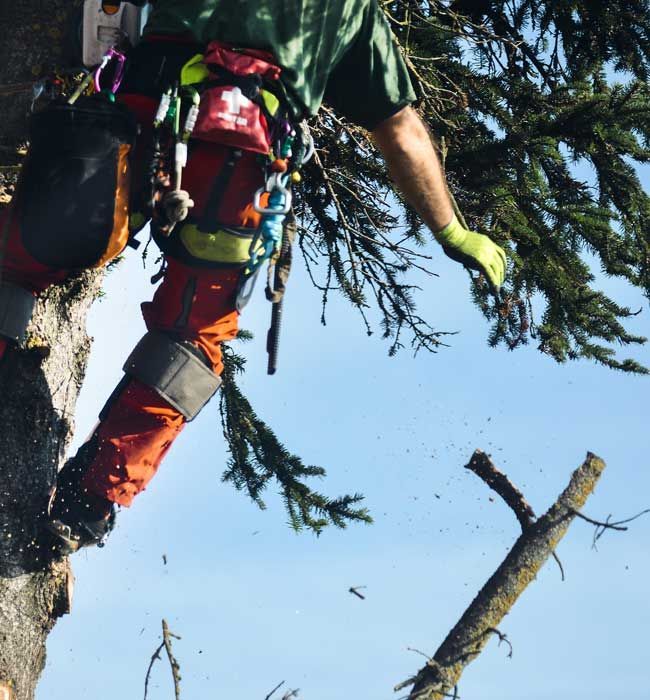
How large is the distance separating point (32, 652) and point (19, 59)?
215 centimetres

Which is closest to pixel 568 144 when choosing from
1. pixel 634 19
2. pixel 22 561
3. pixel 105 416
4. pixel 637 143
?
pixel 637 143

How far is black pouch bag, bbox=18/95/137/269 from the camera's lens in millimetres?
2971

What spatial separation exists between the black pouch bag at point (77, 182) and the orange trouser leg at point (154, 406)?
0.35 m

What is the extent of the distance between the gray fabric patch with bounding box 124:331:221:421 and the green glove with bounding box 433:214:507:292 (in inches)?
38.0

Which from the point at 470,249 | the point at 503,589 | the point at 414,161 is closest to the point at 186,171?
the point at 414,161

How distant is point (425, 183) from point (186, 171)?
2.81 ft

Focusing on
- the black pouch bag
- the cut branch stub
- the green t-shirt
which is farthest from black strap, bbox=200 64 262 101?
the cut branch stub

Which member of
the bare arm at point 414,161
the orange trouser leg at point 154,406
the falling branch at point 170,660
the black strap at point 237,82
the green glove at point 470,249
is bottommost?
the falling branch at point 170,660

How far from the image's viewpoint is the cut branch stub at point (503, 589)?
3477mm

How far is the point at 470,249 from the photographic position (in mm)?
3662

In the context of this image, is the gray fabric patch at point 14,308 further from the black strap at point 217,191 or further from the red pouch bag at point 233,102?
the red pouch bag at point 233,102

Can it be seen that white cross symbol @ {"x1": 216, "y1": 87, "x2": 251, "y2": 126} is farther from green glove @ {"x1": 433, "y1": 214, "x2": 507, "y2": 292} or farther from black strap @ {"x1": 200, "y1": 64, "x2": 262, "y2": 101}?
green glove @ {"x1": 433, "y1": 214, "x2": 507, "y2": 292}

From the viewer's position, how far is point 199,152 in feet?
10.0

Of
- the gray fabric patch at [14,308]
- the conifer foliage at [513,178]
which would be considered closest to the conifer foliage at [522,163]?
the conifer foliage at [513,178]
